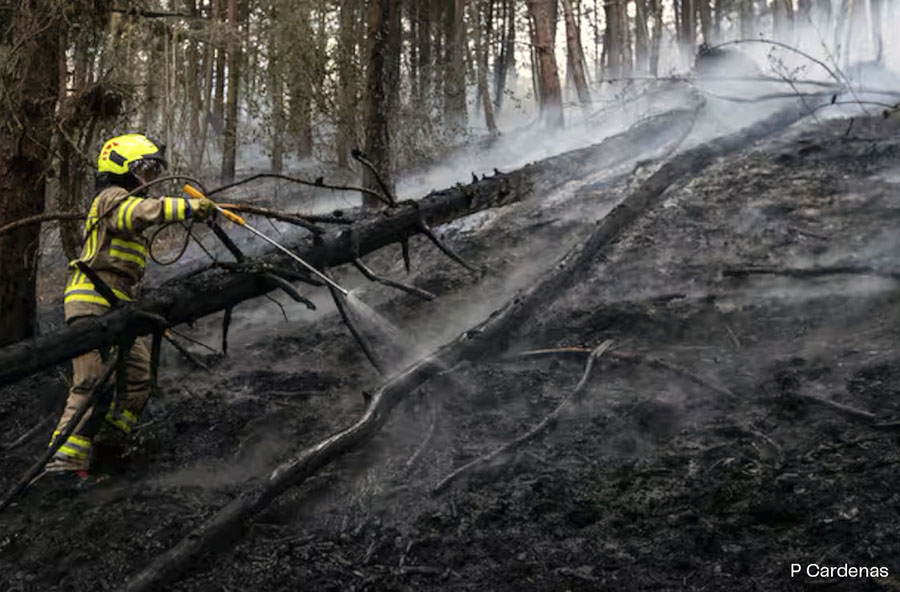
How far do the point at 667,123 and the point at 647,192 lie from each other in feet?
9.74

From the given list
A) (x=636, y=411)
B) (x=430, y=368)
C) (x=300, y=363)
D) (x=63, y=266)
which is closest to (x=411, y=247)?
(x=300, y=363)

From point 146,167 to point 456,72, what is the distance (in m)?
9.06

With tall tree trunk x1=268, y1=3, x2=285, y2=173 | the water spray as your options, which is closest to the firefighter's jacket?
the water spray

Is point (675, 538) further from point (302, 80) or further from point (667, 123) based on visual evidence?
point (302, 80)

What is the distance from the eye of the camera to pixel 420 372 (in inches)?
163

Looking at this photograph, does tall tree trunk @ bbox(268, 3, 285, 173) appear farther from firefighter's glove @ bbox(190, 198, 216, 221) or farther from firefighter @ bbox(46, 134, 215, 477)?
firefighter's glove @ bbox(190, 198, 216, 221)

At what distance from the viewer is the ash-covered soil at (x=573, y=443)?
9.11 ft

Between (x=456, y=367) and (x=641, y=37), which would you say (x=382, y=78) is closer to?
(x=456, y=367)

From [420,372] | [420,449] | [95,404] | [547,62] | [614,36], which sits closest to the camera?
[420,449]

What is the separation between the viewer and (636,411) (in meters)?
3.83

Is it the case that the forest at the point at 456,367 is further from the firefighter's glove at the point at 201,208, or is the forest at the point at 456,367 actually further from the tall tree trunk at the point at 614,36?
the tall tree trunk at the point at 614,36

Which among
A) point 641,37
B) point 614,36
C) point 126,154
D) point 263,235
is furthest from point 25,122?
point 641,37

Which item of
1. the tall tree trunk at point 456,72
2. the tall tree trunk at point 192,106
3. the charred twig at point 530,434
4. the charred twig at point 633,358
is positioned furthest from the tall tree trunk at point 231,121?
the charred twig at point 530,434

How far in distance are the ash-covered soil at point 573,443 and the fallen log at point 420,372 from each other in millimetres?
108
